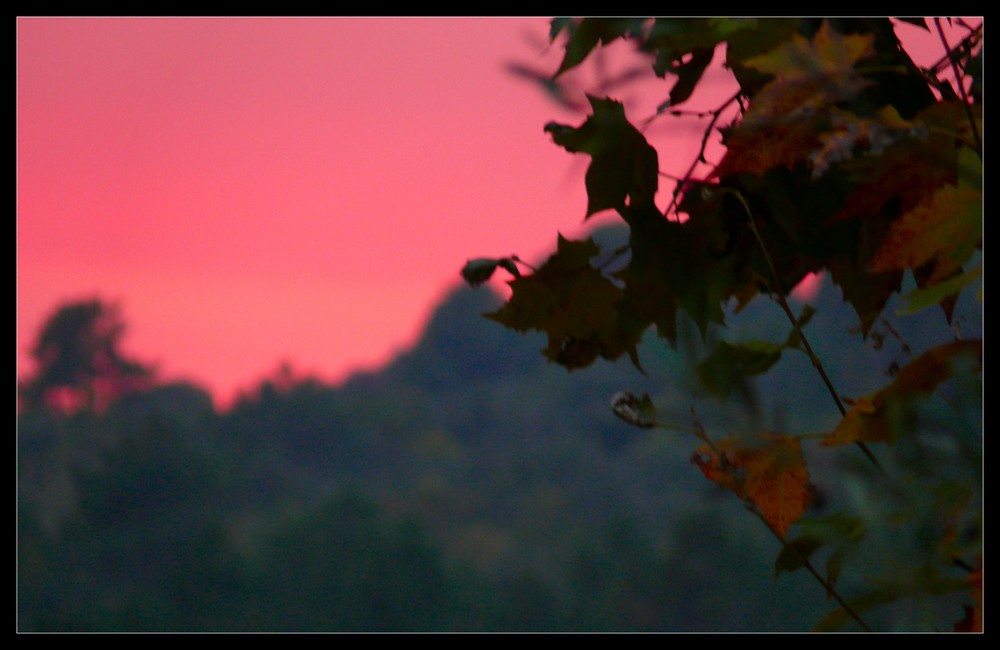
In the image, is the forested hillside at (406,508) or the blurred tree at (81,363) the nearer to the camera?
the forested hillside at (406,508)

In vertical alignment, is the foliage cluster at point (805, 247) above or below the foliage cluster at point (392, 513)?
below

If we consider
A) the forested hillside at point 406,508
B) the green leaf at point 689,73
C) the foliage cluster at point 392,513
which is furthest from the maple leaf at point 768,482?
the foliage cluster at point 392,513

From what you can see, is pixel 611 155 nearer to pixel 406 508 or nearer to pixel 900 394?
pixel 900 394

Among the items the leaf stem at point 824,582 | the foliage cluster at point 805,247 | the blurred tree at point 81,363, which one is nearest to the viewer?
the foliage cluster at point 805,247

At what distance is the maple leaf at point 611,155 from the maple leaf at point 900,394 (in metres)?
0.20

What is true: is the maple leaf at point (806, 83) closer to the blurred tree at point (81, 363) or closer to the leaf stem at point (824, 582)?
the leaf stem at point (824, 582)

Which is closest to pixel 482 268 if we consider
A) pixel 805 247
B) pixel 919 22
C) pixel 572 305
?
pixel 572 305

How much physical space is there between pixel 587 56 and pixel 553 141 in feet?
0.19

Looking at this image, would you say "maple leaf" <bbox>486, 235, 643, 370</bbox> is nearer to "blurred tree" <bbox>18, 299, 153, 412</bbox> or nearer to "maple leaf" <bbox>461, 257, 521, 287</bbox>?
"maple leaf" <bbox>461, 257, 521, 287</bbox>

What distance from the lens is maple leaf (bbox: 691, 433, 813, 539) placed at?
1.99 ft

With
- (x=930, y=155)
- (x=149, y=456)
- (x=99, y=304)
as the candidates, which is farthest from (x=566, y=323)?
(x=99, y=304)

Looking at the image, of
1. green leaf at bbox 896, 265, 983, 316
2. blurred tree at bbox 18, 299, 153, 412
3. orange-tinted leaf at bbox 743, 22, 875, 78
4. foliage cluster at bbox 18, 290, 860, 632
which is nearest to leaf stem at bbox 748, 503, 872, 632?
green leaf at bbox 896, 265, 983, 316

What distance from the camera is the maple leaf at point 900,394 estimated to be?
21.1 inches
